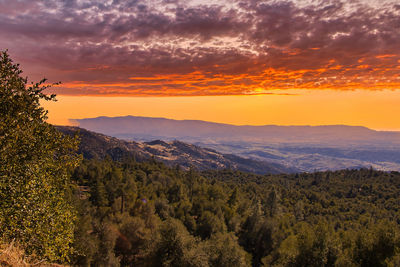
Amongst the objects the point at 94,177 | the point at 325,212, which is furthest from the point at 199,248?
the point at 325,212

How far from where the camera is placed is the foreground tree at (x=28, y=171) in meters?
14.0

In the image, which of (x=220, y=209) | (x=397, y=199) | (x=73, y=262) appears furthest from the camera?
(x=397, y=199)

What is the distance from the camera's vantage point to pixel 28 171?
14.9 m

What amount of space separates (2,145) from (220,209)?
93.8m

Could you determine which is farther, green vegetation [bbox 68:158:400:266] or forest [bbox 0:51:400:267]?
green vegetation [bbox 68:158:400:266]

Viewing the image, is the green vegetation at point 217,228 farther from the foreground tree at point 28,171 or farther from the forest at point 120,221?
the foreground tree at point 28,171

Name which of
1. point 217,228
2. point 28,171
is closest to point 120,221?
point 217,228

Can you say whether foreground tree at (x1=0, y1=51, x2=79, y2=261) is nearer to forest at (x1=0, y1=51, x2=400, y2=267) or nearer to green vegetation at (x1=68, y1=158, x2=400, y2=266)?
forest at (x1=0, y1=51, x2=400, y2=267)

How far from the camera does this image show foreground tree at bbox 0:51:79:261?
1398cm

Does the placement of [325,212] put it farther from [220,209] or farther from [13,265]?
[13,265]

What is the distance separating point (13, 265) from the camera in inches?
550

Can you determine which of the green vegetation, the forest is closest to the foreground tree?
the forest

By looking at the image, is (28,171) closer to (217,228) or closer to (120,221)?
(120,221)

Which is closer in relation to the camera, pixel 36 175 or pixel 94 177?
pixel 36 175
